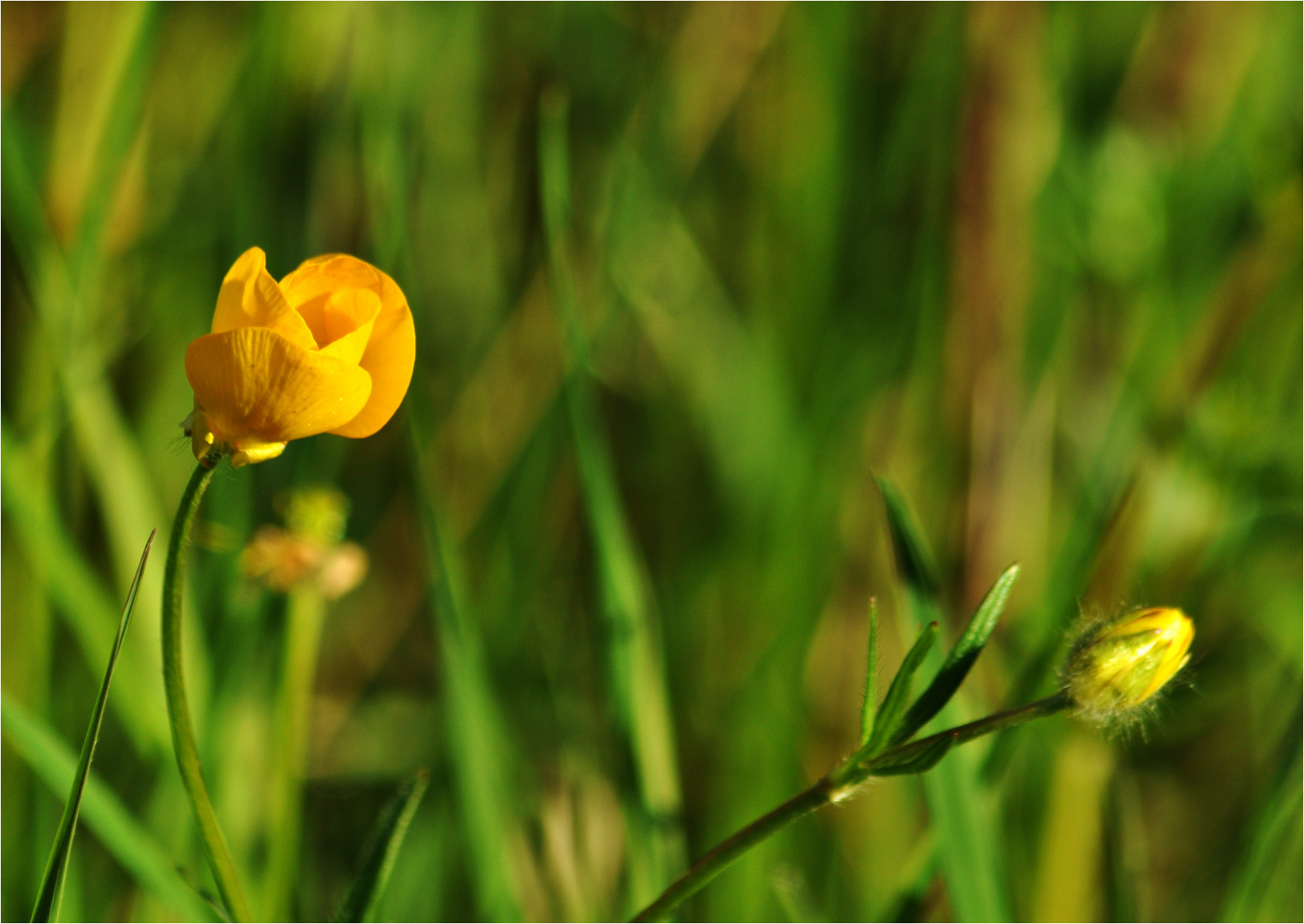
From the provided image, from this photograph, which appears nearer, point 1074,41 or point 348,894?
point 348,894

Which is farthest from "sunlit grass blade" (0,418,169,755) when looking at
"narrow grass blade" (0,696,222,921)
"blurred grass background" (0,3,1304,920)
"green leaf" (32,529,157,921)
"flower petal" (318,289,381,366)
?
"flower petal" (318,289,381,366)

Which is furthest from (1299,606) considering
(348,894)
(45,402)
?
(45,402)

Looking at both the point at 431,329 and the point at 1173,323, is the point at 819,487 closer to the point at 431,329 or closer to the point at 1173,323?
the point at 1173,323

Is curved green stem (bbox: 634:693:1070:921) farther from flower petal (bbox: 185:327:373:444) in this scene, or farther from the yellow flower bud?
flower petal (bbox: 185:327:373:444)

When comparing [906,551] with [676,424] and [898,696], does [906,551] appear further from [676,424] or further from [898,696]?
[676,424]

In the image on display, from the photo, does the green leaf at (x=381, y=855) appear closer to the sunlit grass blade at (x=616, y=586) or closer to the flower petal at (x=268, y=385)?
the flower petal at (x=268, y=385)

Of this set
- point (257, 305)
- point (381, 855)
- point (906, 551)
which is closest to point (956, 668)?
point (906, 551)

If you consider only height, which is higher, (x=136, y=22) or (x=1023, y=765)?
(x=136, y=22)
